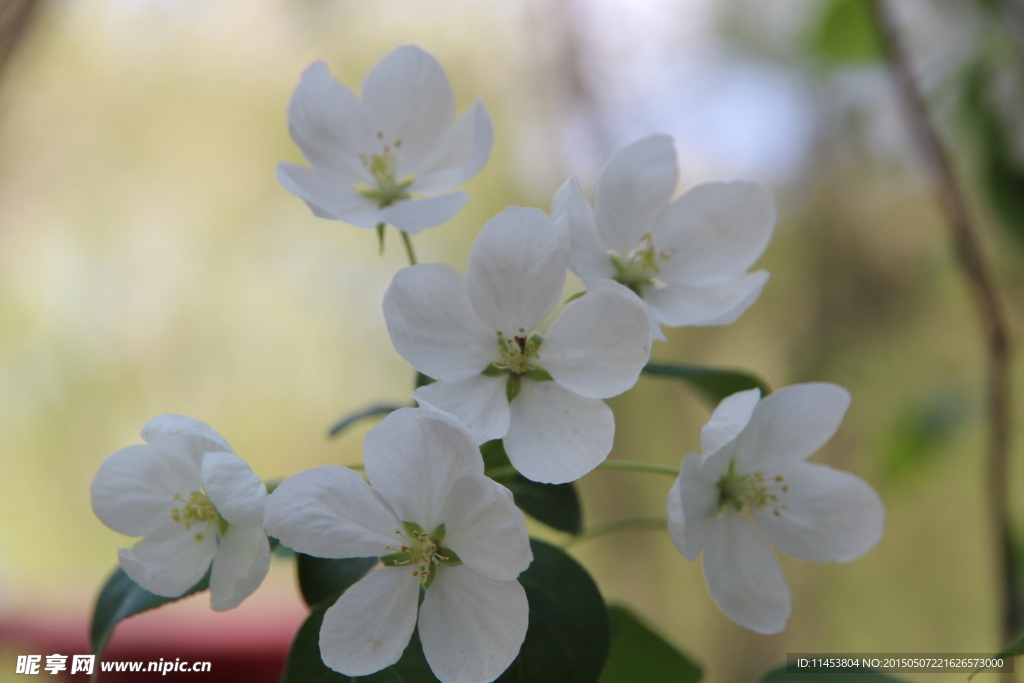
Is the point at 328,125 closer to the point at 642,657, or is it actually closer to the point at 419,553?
the point at 419,553

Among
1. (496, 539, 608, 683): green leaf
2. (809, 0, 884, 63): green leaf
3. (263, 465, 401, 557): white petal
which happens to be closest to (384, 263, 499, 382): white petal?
(263, 465, 401, 557): white petal

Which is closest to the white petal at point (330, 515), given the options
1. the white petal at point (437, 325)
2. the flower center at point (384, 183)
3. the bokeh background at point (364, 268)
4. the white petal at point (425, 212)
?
the white petal at point (437, 325)

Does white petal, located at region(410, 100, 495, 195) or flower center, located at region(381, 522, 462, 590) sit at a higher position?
white petal, located at region(410, 100, 495, 195)

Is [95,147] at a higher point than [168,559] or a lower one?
higher

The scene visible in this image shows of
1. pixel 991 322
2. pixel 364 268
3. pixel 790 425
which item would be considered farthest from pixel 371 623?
pixel 364 268

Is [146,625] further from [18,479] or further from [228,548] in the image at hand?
[18,479]

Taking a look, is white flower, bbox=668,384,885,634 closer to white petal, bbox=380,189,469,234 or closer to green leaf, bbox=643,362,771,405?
green leaf, bbox=643,362,771,405

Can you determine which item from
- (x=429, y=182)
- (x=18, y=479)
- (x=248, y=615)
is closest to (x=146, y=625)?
(x=248, y=615)
